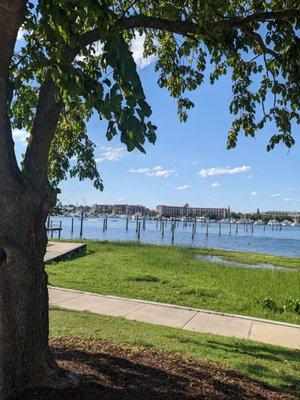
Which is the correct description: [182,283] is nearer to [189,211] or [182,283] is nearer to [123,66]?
[123,66]

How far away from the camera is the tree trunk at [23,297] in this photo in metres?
4.33

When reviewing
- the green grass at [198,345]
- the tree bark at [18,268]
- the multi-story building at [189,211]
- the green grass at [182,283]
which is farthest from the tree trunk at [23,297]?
the multi-story building at [189,211]

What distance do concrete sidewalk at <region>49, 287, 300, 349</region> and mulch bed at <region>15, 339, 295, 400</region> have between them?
2.93 m

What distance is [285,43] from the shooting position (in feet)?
21.2

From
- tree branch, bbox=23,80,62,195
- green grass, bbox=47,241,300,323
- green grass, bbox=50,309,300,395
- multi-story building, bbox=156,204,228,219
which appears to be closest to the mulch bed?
green grass, bbox=50,309,300,395

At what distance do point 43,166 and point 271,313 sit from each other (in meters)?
8.11

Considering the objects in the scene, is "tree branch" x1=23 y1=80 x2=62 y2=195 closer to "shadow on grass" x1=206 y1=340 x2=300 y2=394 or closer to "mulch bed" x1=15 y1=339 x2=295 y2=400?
"mulch bed" x1=15 y1=339 x2=295 y2=400

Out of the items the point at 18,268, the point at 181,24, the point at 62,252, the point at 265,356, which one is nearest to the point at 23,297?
the point at 18,268

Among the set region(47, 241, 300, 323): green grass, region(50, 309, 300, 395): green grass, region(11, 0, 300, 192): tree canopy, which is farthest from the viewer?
region(47, 241, 300, 323): green grass

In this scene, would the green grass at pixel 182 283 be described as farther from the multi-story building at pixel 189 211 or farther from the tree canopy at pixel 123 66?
the multi-story building at pixel 189 211

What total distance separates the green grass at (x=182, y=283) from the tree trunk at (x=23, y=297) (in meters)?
7.54

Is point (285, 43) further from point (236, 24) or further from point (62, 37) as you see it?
point (62, 37)

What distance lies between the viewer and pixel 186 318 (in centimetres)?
1016

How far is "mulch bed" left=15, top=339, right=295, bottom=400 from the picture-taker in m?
4.68
